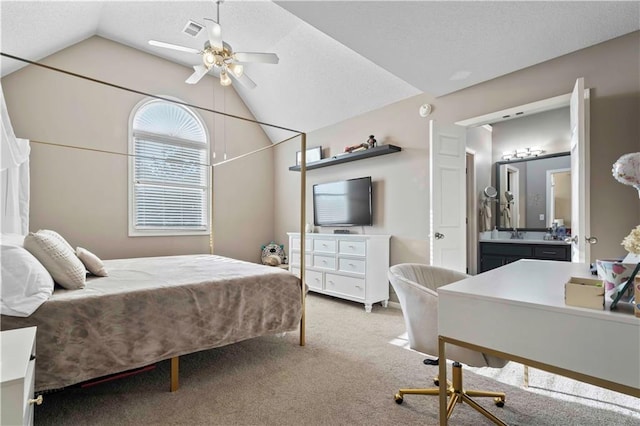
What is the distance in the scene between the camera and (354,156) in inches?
168

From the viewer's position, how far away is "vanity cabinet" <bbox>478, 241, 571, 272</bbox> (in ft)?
13.0

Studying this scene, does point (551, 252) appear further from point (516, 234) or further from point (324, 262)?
point (324, 262)

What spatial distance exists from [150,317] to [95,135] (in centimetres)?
339

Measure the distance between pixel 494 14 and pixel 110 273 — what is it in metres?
3.58

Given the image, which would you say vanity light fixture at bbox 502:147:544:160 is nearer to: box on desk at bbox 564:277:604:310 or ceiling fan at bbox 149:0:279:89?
ceiling fan at bbox 149:0:279:89

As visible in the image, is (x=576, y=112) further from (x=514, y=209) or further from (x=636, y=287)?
(x=514, y=209)

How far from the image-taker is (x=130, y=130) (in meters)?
4.37

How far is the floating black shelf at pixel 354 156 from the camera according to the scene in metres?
3.94

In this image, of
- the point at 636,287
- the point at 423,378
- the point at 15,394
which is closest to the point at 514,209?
the point at 423,378

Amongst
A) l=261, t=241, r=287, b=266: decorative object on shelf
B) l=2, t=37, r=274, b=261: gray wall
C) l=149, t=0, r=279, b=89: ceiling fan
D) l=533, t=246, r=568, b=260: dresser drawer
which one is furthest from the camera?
l=261, t=241, r=287, b=266: decorative object on shelf

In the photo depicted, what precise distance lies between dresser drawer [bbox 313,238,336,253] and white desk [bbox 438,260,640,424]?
2.85 meters

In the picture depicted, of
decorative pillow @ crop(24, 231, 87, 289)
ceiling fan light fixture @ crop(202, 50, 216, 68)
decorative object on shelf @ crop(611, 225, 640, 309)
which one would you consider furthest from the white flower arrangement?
ceiling fan light fixture @ crop(202, 50, 216, 68)

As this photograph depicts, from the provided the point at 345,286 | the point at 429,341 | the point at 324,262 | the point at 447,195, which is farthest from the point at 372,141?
the point at 429,341

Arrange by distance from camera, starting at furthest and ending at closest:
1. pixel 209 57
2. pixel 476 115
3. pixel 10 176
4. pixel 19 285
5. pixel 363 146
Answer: pixel 363 146, pixel 476 115, pixel 209 57, pixel 10 176, pixel 19 285
